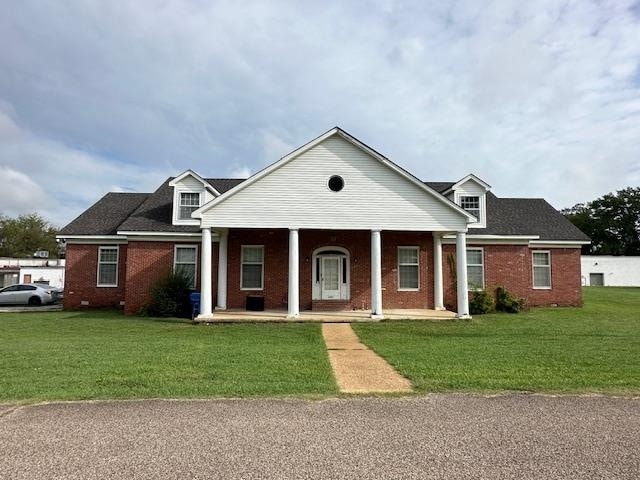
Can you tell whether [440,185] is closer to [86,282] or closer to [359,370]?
[359,370]

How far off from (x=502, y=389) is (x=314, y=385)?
289 cm

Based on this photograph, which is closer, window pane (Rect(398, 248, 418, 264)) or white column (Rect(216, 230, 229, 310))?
white column (Rect(216, 230, 229, 310))

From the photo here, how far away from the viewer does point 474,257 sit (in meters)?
20.6

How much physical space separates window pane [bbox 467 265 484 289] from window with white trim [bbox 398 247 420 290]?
2691 millimetres

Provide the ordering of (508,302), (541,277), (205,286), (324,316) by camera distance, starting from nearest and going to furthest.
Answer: (205,286) < (324,316) < (508,302) < (541,277)

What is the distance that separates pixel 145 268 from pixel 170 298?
2099 millimetres

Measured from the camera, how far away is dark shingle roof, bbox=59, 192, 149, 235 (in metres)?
20.9

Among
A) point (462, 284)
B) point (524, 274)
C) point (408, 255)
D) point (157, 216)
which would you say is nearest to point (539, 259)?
point (524, 274)

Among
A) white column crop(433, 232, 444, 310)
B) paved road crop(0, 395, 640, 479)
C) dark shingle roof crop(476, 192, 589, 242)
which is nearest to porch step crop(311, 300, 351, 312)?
white column crop(433, 232, 444, 310)

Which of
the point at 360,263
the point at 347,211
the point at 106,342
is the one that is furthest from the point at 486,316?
the point at 106,342

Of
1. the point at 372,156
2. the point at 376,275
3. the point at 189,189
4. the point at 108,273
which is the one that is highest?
the point at 372,156

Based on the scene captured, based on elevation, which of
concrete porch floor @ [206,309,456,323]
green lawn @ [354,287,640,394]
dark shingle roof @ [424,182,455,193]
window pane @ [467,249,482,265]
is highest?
dark shingle roof @ [424,182,455,193]

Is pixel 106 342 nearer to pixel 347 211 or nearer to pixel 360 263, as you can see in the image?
pixel 347 211

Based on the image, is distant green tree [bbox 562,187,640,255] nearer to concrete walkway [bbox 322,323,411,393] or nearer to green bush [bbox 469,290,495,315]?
green bush [bbox 469,290,495,315]
